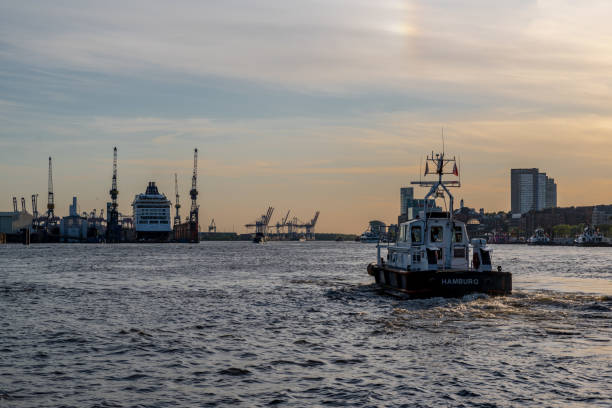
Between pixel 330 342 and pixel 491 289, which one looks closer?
pixel 330 342

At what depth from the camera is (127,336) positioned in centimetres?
2794

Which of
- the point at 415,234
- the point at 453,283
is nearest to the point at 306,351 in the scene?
the point at 453,283

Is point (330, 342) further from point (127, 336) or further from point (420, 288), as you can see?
point (420, 288)

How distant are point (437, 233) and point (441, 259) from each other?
167cm

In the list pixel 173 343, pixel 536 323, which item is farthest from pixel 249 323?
pixel 536 323

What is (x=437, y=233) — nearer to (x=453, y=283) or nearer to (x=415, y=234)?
(x=415, y=234)

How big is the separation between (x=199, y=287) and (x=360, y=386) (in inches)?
1504

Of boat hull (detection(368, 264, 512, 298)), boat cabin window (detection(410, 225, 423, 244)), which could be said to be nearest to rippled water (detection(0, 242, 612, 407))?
boat hull (detection(368, 264, 512, 298))

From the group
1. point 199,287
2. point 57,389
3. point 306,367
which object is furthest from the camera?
point 199,287

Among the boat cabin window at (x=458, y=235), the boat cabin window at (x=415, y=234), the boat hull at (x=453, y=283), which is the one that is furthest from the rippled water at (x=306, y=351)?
the boat cabin window at (x=458, y=235)

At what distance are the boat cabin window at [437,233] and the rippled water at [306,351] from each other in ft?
14.4

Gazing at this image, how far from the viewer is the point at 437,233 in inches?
1606

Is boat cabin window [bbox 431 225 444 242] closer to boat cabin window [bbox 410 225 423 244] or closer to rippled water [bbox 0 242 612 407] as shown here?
boat cabin window [bbox 410 225 423 244]

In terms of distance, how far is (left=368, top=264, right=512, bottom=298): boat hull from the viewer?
37375 millimetres
